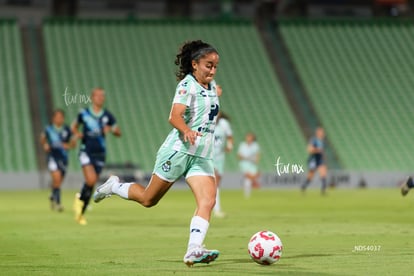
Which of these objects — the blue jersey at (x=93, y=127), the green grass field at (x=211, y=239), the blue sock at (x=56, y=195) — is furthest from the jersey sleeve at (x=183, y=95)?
the blue sock at (x=56, y=195)

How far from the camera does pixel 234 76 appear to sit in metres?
45.6

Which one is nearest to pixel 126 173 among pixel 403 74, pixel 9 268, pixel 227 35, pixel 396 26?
pixel 227 35

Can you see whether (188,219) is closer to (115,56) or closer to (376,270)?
(376,270)

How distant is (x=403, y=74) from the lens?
47.4m

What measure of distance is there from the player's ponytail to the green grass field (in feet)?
7.32

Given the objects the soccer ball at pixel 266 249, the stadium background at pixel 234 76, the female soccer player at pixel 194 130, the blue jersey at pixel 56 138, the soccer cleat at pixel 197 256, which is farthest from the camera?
the stadium background at pixel 234 76

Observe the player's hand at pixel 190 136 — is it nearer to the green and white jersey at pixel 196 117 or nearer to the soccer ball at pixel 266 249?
the green and white jersey at pixel 196 117

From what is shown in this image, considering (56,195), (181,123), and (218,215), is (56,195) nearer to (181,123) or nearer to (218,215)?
(218,215)

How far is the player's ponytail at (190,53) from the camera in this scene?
38.1 ft

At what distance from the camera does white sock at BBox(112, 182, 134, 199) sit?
12633 mm

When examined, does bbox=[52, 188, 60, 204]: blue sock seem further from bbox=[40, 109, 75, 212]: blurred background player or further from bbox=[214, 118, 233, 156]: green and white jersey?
bbox=[214, 118, 233, 156]: green and white jersey

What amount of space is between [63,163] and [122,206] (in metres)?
2.52

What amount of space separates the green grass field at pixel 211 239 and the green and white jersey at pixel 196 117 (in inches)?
51.6

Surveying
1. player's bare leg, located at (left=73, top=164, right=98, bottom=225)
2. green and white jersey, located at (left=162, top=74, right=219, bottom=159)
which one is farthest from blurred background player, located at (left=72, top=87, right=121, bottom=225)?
green and white jersey, located at (left=162, top=74, right=219, bottom=159)
